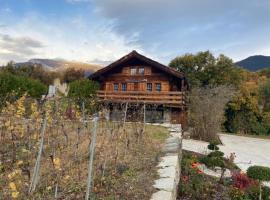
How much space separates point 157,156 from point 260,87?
32067 mm

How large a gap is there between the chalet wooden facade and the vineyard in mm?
13206

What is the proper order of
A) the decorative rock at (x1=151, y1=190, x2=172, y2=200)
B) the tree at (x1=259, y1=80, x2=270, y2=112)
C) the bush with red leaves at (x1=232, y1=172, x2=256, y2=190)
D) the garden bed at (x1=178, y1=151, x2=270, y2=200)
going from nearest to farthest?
the decorative rock at (x1=151, y1=190, x2=172, y2=200) < the garden bed at (x1=178, y1=151, x2=270, y2=200) < the bush with red leaves at (x1=232, y1=172, x2=256, y2=190) < the tree at (x1=259, y1=80, x2=270, y2=112)

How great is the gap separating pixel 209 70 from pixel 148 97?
13716 millimetres

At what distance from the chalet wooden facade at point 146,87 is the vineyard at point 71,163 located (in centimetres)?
1321

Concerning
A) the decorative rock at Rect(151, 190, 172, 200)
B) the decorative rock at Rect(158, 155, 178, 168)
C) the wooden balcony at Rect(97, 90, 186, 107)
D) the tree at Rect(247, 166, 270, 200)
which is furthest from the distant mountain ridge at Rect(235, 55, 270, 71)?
the decorative rock at Rect(151, 190, 172, 200)

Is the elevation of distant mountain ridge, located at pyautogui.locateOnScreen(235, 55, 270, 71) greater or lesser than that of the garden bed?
greater

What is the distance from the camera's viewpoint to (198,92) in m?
23.9

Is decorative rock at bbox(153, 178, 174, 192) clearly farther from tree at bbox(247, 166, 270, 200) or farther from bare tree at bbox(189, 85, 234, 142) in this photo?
bare tree at bbox(189, 85, 234, 142)

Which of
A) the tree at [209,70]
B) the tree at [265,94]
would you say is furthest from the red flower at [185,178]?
the tree at [265,94]

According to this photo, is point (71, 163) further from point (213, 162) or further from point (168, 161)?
point (213, 162)

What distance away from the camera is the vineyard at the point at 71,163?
15.4 ft

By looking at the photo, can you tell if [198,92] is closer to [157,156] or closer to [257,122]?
[257,122]

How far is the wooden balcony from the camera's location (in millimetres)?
22469

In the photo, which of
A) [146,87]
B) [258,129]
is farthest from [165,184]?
[258,129]
